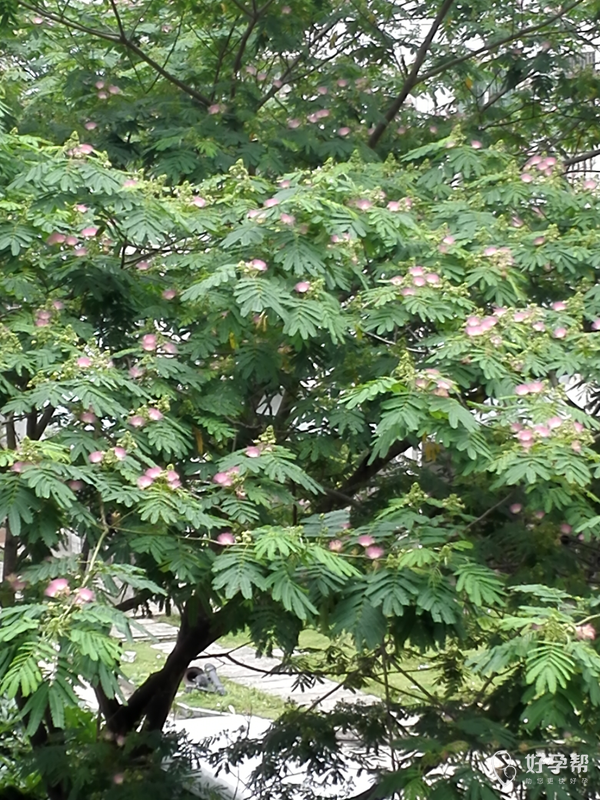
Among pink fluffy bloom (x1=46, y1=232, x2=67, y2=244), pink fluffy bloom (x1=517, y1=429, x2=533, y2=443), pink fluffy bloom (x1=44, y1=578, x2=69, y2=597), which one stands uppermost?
pink fluffy bloom (x1=46, y1=232, x2=67, y2=244)

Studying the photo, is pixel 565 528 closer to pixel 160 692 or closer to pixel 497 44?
pixel 160 692

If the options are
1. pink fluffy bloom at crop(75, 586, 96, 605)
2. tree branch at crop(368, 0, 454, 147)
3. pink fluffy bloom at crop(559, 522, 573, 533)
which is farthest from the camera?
tree branch at crop(368, 0, 454, 147)

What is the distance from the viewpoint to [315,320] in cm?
339

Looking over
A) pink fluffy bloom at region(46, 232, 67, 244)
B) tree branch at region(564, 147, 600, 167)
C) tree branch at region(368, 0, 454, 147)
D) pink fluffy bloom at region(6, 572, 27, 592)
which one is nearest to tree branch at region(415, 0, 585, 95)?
tree branch at region(368, 0, 454, 147)

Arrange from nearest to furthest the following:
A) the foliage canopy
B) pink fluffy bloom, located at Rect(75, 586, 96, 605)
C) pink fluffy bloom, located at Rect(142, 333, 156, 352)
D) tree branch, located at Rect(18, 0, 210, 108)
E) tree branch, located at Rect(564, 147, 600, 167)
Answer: pink fluffy bloom, located at Rect(75, 586, 96, 605) < the foliage canopy < pink fluffy bloom, located at Rect(142, 333, 156, 352) < tree branch, located at Rect(18, 0, 210, 108) < tree branch, located at Rect(564, 147, 600, 167)

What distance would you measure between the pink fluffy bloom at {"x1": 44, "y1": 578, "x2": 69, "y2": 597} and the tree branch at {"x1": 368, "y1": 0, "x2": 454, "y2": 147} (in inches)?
132

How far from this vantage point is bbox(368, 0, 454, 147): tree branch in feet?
17.5

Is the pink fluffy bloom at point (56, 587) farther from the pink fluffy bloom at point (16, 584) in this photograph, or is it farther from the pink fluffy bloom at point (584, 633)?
the pink fluffy bloom at point (584, 633)

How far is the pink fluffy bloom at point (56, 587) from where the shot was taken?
8.93 feet

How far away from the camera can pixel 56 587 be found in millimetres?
2773

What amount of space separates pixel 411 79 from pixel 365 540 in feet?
10.1

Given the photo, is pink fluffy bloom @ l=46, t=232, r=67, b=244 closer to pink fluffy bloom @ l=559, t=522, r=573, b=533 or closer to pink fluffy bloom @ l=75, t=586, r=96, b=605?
pink fluffy bloom @ l=75, t=586, r=96, b=605

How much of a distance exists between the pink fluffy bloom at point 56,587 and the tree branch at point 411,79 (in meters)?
3.36

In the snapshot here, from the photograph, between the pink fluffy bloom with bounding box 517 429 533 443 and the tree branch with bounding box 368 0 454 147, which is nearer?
the pink fluffy bloom with bounding box 517 429 533 443
